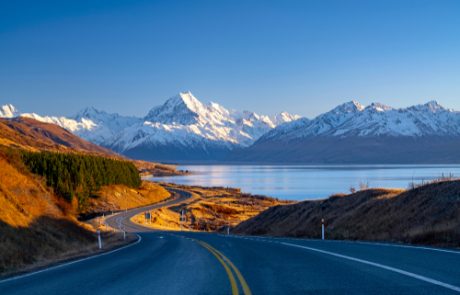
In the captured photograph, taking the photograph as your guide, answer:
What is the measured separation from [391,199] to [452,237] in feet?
43.9

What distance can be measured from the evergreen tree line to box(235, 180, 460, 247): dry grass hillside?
119 feet

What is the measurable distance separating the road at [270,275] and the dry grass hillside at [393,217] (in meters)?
4.67

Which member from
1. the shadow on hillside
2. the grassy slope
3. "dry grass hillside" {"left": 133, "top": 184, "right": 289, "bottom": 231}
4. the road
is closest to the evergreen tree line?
"dry grass hillside" {"left": 133, "top": 184, "right": 289, "bottom": 231}

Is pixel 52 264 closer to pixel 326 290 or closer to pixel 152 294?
pixel 152 294

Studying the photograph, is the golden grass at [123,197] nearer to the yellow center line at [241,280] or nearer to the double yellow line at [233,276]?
the double yellow line at [233,276]

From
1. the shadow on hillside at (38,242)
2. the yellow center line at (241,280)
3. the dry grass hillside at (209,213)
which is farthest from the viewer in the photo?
Result: the dry grass hillside at (209,213)

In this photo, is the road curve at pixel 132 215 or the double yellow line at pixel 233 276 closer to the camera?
the double yellow line at pixel 233 276

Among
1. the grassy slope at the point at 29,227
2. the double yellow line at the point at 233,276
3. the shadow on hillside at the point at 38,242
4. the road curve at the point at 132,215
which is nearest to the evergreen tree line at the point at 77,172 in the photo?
the road curve at the point at 132,215

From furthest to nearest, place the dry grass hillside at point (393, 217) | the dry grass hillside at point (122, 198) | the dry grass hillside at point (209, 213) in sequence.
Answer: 1. the dry grass hillside at point (122, 198)
2. the dry grass hillside at point (209, 213)
3. the dry grass hillside at point (393, 217)

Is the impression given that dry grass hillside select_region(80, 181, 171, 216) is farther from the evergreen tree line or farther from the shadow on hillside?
the shadow on hillside

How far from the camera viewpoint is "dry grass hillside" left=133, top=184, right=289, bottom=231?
84.2m

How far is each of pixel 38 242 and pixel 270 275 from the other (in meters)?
12.6

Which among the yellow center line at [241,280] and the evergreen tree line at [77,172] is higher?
the evergreen tree line at [77,172]

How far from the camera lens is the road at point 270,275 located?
433 inches
